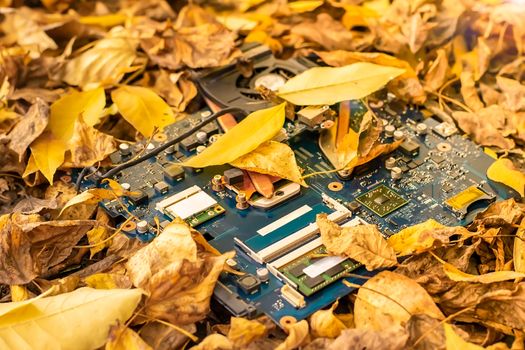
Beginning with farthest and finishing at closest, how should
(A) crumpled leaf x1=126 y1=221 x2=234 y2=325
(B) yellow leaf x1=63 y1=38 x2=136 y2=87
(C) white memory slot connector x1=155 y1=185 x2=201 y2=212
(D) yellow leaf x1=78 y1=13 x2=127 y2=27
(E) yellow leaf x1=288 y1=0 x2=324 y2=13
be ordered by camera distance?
(D) yellow leaf x1=78 y1=13 x2=127 y2=27
(E) yellow leaf x1=288 y1=0 x2=324 y2=13
(B) yellow leaf x1=63 y1=38 x2=136 y2=87
(C) white memory slot connector x1=155 y1=185 x2=201 y2=212
(A) crumpled leaf x1=126 y1=221 x2=234 y2=325

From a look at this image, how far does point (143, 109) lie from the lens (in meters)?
1.89

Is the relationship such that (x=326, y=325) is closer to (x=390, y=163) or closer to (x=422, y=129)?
(x=390, y=163)

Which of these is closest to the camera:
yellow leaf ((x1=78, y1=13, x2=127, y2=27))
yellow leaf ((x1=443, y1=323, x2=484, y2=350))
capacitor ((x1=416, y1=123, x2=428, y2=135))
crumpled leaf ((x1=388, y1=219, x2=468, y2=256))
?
yellow leaf ((x1=443, y1=323, x2=484, y2=350))

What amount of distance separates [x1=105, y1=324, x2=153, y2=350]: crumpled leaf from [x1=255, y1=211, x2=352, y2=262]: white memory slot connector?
27cm

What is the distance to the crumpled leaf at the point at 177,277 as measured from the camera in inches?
53.5

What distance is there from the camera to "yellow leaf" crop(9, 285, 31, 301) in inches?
56.6

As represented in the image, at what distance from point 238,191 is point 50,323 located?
45 centimetres

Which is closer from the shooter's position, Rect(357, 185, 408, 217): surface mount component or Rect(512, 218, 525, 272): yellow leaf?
Rect(512, 218, 525, 272): yellow leaf

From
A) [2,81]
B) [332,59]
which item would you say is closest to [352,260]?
[332,59]

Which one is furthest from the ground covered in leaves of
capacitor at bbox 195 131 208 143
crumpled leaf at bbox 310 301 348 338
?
capacitor at bbox 195 131 208 143

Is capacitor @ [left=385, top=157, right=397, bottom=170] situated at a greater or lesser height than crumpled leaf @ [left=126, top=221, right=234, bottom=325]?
lesser

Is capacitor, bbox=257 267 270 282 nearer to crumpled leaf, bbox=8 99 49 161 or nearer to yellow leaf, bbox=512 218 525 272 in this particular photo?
yellow leaf, bbox=512 218 525 272

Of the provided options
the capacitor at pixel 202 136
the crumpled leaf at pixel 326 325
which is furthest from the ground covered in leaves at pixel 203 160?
the capacitor at pixel 202 136

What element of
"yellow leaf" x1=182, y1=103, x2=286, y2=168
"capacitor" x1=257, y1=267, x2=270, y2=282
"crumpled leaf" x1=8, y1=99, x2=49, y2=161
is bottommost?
"capacitor" x1=257, y1=267, x2=270, y2=282
